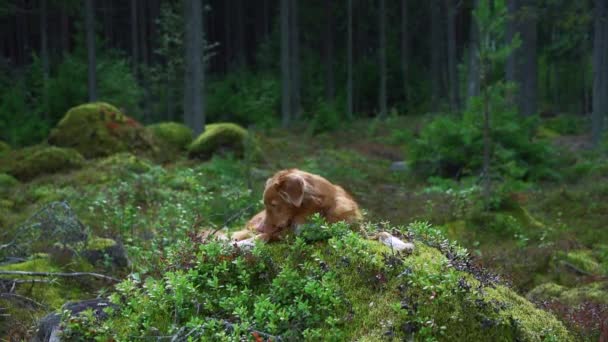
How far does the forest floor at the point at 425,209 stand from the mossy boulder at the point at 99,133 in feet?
4.48

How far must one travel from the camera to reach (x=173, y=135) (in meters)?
19.5

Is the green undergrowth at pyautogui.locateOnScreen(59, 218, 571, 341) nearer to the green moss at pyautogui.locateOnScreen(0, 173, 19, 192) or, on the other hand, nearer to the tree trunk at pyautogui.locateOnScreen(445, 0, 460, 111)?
the green moss at pyautogui.locateOnScreen(0, 173, 19, 192)

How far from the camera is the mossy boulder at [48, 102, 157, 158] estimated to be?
1691cm

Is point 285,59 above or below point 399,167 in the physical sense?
above

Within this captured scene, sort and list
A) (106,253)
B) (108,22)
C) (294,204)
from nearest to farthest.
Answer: (294,204) → (106,253) → (108,22)

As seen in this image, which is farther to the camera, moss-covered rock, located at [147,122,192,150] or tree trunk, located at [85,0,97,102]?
→ tree trunk, located at [85,0,97,102]

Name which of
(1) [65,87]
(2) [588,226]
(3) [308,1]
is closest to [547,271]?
(2) [588,226]

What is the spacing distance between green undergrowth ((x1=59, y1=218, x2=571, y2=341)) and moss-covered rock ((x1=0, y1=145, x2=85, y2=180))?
1231 cm

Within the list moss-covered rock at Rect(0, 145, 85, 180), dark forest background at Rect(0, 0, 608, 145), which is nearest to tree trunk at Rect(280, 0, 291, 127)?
dark forest background at Rect(0, 0, 608, 145)

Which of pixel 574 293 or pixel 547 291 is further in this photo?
pixel 547 291

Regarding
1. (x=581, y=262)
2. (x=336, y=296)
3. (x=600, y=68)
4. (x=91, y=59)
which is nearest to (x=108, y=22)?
(x=91, y=59)

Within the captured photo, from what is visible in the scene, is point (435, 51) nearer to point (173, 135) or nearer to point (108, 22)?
point (173, 135)

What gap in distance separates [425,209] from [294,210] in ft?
23.9

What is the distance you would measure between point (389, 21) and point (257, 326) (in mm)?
46305
